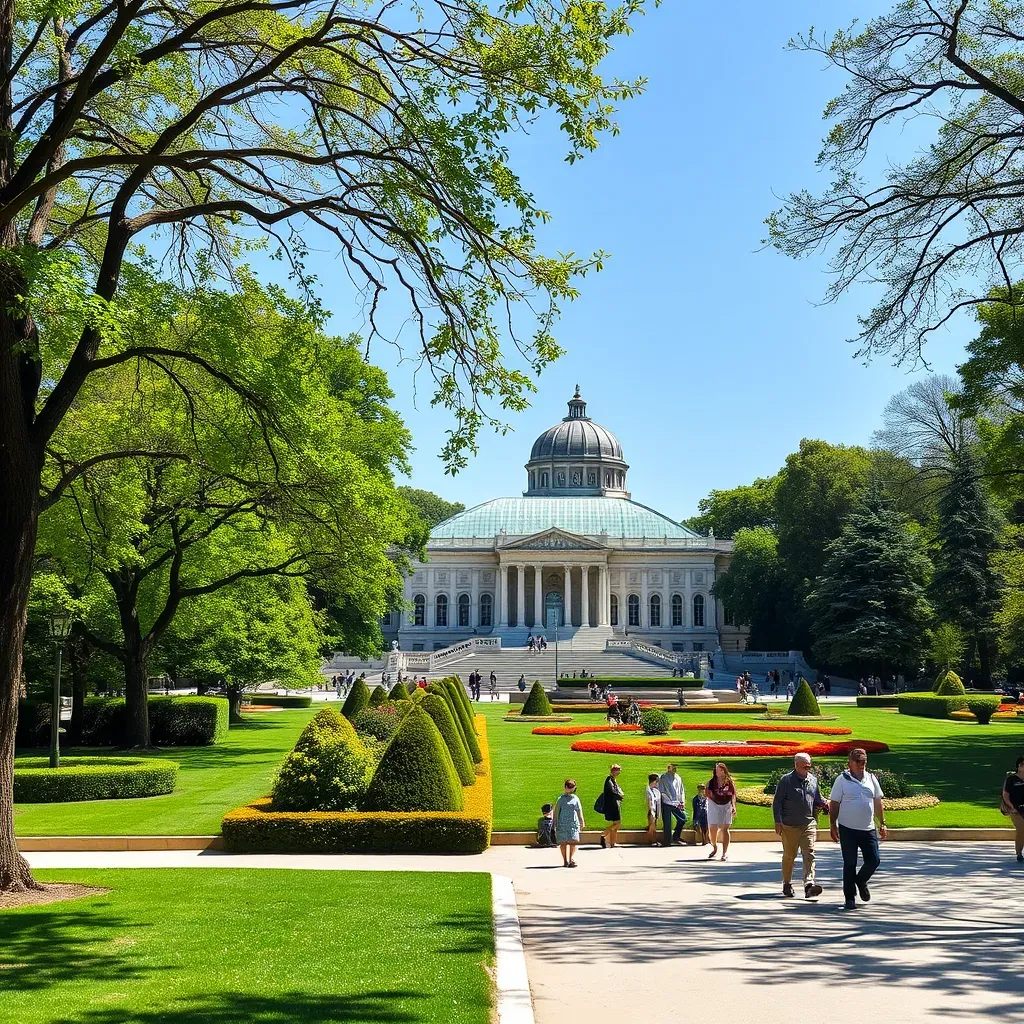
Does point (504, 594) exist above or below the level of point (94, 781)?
above

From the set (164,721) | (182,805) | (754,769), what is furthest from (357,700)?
(182,805)

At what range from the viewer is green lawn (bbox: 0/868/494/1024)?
745 centimetres

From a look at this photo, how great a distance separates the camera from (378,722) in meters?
24.9

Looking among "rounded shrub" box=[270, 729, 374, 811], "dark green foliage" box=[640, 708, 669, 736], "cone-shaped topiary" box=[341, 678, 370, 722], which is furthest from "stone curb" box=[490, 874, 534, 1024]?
"dark green foliage" box=[640, 708, 669, 736]

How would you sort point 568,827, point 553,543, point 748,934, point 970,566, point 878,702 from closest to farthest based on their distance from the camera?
1. point 748,934
2. point 568,827
3. point 878,702
4. point 970,566
5. point 553,543

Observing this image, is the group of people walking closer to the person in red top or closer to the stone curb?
the person in red top

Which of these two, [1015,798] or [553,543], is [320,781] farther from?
[553,543]

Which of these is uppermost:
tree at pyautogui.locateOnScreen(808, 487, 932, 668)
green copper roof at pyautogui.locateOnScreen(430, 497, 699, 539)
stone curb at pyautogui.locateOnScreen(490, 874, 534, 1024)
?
green copper roof at pyautogui.locateOnScreen(430, 497, 699, 539)

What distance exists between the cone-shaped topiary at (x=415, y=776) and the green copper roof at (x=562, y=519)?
88.5 metres

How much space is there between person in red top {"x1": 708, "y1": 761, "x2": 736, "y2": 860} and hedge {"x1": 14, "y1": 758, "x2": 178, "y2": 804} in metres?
11.1

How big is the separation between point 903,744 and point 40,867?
81.1ft

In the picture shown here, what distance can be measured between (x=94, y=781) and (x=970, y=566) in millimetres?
51155

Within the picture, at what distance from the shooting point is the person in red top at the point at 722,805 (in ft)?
51.4

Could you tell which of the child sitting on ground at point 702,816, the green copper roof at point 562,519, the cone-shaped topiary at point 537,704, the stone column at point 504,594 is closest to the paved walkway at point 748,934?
the child sitting on ground at point 702,816
